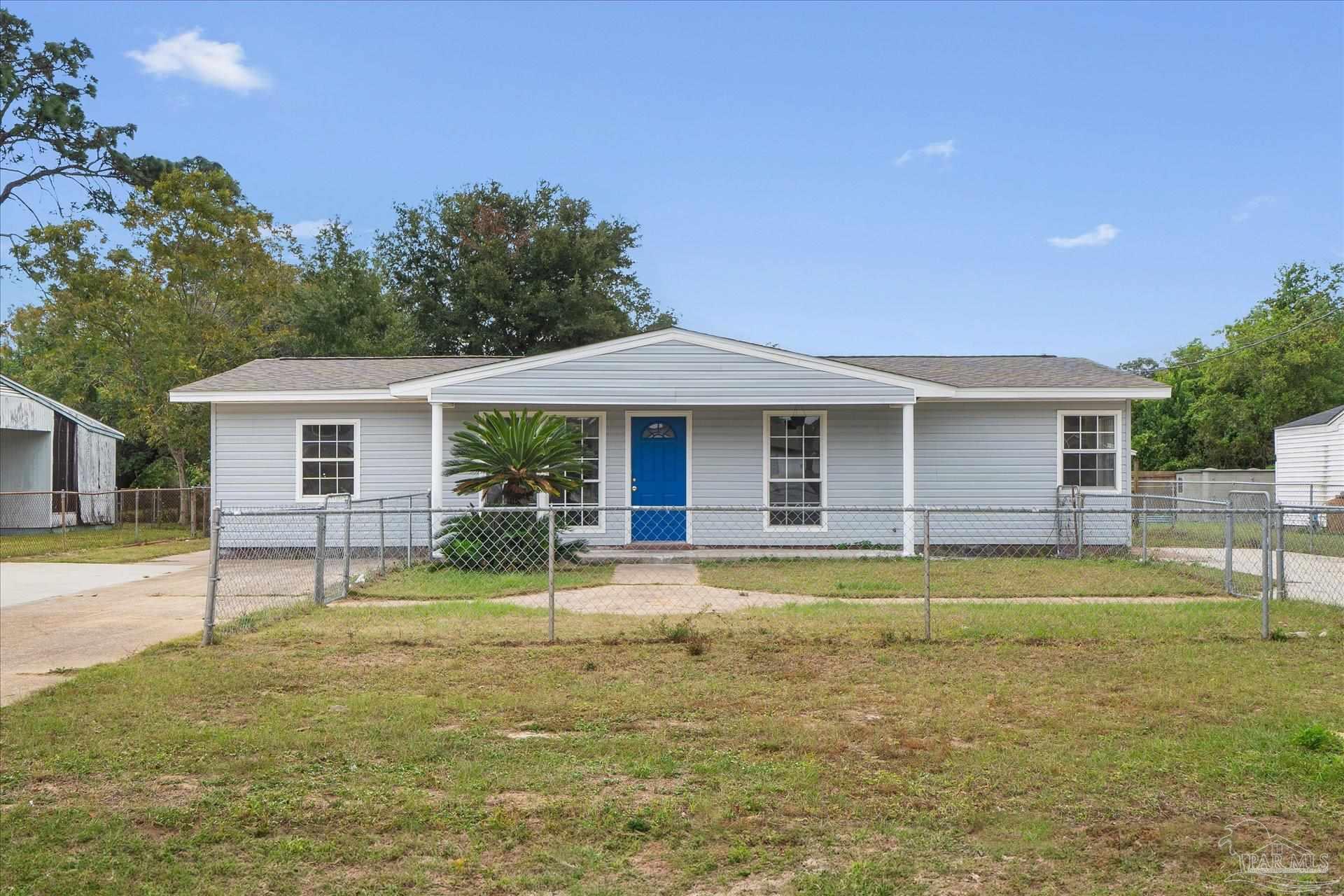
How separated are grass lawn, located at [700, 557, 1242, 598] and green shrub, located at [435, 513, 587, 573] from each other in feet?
7.86

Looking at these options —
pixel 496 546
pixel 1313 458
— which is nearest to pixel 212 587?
pixel 496 546

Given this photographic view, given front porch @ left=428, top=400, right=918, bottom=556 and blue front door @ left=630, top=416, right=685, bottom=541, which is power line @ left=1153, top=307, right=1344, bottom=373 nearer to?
front porch @ left=428, top=400, right=918, bottom=556

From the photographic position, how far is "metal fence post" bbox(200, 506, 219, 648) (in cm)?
917

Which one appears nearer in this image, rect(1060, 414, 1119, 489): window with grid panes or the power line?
rect(1060, 414, 1119, 489): window with grid panes

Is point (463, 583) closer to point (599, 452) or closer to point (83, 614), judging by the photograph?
point (83, 614)

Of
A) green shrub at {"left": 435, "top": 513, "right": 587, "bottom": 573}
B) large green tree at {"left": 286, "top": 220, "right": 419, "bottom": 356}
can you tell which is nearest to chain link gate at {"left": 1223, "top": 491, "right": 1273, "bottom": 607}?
green shrub at {"left": 435, "top": 513, "right": 587, "bottom": 573}

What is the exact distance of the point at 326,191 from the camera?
40.9 metres

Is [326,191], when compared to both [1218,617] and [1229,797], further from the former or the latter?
[1229,797]

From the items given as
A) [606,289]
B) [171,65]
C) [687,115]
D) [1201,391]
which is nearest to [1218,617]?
[687,115]

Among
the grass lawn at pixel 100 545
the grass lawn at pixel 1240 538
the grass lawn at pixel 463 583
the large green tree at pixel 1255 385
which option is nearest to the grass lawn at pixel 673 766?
the grass lawn at pixel 463 583

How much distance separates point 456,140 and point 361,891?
120ft

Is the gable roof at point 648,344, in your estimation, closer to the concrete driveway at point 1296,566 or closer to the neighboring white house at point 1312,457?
the concrete driveway at point 1296,566

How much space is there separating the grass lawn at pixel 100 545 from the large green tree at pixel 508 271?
13.2m

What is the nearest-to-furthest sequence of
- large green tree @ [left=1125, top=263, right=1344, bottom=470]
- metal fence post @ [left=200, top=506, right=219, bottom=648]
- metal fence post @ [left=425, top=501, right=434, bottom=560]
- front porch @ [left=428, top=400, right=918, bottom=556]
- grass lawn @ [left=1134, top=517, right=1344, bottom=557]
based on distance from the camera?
metal fence post @ [left=200, top=506, right=219, bottom=648] → metal fence post @ [left=425, top=501, right=434, bottom=560] → front porch @ [left=428, top=400, right=918, bottom=556] → grass lawn @ [left=1134, top=517, right=1344, bottom=557] → large green tree @ [left=1125, top=263, right=1344, bottom=470]
